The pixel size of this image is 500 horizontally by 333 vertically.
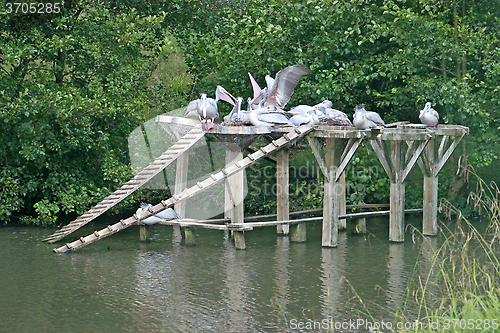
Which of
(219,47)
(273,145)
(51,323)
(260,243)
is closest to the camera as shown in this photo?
(51,323)

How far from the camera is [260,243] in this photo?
11.6 metres

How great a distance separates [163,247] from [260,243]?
5.76 ft

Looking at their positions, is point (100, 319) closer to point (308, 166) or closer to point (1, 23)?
point (1, 23)

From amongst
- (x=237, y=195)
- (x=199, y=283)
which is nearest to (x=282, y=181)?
(x=237, y=195)

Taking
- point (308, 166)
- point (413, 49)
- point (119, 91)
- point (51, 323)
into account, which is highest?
point (413, 49)

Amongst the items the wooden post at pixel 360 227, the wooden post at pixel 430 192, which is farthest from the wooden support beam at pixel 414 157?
the wooden post at pixel 360 227

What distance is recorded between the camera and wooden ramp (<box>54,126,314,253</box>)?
33.6 feet

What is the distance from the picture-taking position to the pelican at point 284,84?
11.4 metres

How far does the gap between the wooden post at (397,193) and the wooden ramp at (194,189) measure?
66.3 inches

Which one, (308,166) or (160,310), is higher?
(308,166)

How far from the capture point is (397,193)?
11.2 m

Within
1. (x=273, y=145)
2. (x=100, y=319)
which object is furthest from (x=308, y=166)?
(x=100, y=319)

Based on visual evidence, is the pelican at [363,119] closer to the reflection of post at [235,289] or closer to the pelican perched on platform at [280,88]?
Result: the pelican perched on platform at [280,88]

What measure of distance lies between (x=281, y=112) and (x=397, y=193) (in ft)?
8.18
